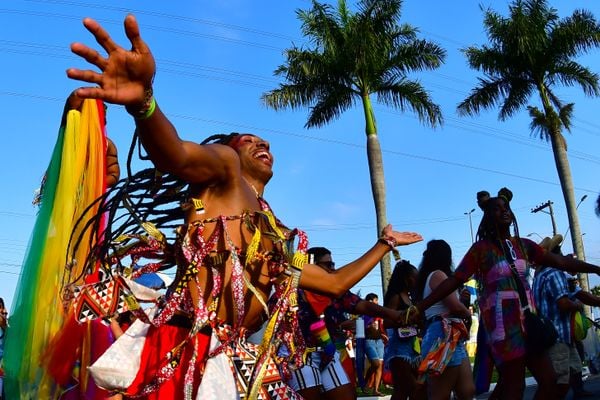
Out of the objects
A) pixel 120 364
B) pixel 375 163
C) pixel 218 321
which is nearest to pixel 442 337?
pixel 218 321

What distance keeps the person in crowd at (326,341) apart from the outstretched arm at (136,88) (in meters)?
2.89

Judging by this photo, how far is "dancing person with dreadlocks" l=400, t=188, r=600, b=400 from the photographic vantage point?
17.0ft

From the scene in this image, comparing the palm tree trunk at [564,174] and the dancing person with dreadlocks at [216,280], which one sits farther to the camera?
the palm tree trunk at [564,174]

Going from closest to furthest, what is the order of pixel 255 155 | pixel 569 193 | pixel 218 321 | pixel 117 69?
pixel 117 69, pixel 218 321, pixel 255 155, pixel 569 193

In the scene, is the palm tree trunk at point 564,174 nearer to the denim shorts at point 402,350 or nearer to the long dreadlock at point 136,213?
the denim shorts at point 402,350

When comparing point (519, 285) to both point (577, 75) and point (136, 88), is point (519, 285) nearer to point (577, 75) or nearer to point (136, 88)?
point (136, 88)

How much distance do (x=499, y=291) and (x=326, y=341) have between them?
1363 millimetres

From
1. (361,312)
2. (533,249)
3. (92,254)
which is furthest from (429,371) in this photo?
(92,254)

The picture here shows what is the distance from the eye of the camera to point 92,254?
3.12 meters

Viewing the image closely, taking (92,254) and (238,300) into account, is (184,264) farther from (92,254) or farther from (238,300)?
(92,254)

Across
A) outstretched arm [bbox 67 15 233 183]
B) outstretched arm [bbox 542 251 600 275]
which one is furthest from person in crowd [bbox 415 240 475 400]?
outstretched arm [bbox 67 15 233 183]

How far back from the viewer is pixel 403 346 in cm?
709

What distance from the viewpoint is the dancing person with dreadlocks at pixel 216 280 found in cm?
251

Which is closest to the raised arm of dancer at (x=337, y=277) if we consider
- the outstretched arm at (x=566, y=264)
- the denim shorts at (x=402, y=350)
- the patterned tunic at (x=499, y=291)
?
the patterned tunic at (x=499, y=291)
